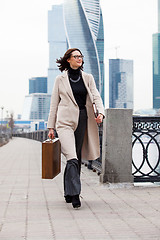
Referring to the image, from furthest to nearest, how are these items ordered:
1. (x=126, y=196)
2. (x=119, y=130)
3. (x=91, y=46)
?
(x=91, y=46), (x=119, y=130), (x=126, y=196)

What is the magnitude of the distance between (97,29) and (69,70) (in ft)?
436

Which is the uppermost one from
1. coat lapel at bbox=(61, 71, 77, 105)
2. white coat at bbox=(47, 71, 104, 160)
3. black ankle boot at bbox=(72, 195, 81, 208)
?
coat lapel at bbox=(61, 71, 77, 105)

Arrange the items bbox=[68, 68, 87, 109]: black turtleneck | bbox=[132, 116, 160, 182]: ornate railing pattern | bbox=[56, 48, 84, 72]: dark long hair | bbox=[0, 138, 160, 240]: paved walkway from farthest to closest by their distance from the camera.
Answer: bbox=[132, 116, 160, 182]: ornate railing pattern, bbox=[56, 48, 84, 72]: dark long hair, bbox=[68, 68, 87, 109]: black turtleneck, bbox=[0, 138, 160, 240]: paved walkway

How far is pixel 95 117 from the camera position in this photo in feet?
16.8

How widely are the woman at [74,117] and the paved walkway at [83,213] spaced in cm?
36

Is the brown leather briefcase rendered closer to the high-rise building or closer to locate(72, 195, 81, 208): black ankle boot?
locate(72, 195, 81, 208): black ankle boot

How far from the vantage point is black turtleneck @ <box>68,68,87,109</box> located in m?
5.12

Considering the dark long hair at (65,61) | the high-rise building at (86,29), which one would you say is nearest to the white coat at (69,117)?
the dark long hair at (65,61)

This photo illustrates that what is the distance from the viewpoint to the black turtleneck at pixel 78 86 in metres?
5.12

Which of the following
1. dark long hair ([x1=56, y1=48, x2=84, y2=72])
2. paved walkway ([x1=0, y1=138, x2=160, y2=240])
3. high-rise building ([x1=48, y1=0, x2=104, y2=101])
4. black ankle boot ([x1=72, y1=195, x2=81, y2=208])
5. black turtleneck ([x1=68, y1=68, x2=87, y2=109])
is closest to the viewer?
paved walkway ([x1=0, y1=138, x2=160, y2=240])

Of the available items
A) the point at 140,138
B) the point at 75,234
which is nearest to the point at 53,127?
the point at 75,234

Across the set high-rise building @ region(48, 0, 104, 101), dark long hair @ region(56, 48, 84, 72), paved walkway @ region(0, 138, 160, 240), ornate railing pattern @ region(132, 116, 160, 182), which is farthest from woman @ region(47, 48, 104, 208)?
high-rise building @ region(48, 0, 104, 101)

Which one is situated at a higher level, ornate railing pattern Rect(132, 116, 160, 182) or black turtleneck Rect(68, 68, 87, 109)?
black turtleneck Rect(68, 68, 87, 109)

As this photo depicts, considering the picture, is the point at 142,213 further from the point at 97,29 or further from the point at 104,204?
the point at 97,29
